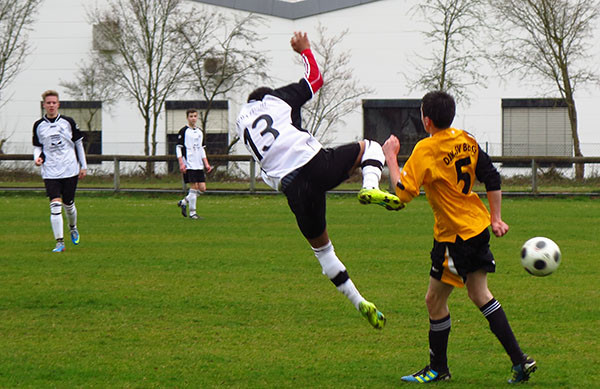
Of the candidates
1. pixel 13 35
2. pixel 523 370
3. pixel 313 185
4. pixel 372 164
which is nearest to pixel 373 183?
pixel 372 164

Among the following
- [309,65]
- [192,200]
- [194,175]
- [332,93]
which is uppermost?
[332,93]

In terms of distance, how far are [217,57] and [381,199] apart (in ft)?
93.0

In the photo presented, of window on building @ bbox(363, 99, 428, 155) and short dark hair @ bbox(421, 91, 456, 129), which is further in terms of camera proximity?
window on building @ bbox(363, 99, 428, 155)

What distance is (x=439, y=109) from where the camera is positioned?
520cm

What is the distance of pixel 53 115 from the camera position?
1226 cm

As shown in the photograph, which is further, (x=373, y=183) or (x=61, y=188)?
(x=61, y=188)

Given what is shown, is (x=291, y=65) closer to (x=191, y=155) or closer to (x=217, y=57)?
(x=217, y=57)

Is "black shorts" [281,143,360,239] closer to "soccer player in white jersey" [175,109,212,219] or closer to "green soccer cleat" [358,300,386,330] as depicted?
"green soccer cleat" [358,300,386,330]

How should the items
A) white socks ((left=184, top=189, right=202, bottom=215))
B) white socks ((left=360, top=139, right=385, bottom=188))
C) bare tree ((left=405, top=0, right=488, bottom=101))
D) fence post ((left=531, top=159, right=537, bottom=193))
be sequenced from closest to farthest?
white socks ((left=360, top=139, right=385, bottom=188)) → white socks ((left=184, top=189, right=202, bottom=215)) → fence post ((left=531, top=159, right=537, bottom=193)) → bare tree ((left=405, top=0, right=488, bottom=101))

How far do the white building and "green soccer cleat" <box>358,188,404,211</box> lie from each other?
27.2 metres

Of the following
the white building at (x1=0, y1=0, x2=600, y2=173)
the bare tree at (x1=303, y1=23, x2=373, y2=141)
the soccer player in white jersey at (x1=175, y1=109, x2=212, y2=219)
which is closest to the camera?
the soccer player in white jersey at (x1=175, y1=109, x2=212, y2=219)

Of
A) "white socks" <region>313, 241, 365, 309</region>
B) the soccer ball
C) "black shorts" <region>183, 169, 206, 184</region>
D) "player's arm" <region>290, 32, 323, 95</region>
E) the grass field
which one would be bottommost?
the grass field

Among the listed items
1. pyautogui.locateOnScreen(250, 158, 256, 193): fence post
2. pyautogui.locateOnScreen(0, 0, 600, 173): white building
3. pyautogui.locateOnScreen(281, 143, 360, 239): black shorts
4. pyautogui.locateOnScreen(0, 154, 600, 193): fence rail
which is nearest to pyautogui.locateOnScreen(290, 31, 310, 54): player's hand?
pyautogui.locateOnScreen(281, 143, 360, 239): black shorts

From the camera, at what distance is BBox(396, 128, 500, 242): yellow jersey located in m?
5.19
